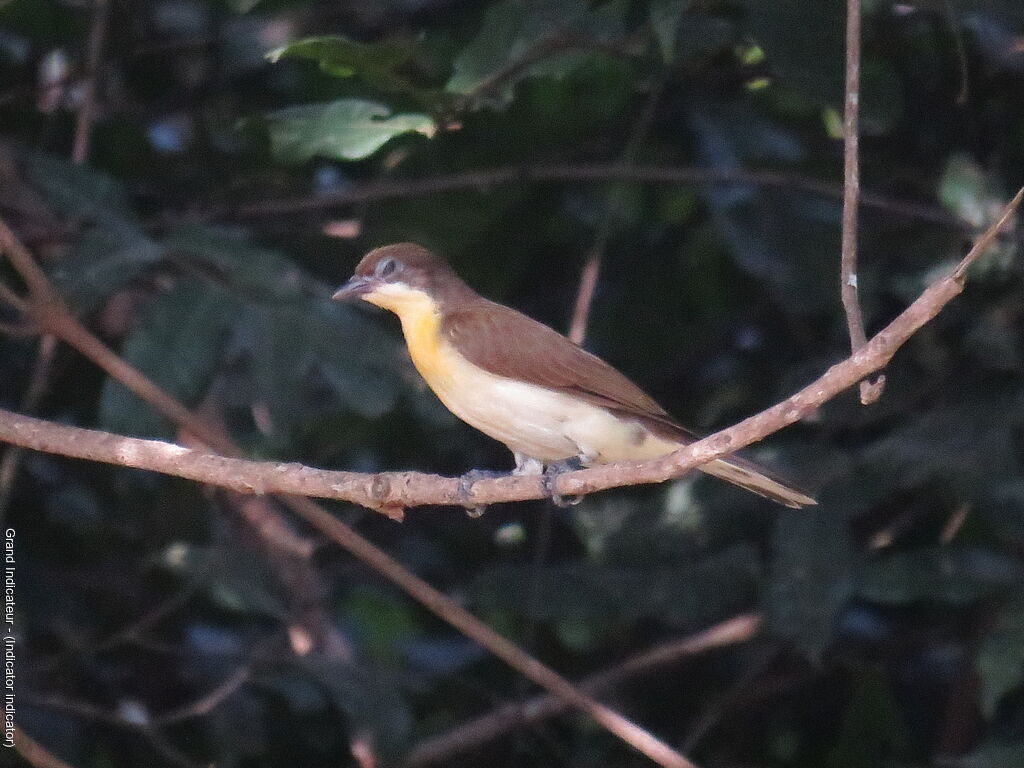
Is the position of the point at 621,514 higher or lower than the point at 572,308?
lower

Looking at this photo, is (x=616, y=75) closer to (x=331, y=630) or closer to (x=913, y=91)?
(x=913, y=91)

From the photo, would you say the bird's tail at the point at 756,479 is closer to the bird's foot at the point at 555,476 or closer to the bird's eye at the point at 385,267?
the bird's foot at the point at 555,476

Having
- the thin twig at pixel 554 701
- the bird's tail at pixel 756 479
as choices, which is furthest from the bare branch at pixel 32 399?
the bird's tail at pixel 756 479

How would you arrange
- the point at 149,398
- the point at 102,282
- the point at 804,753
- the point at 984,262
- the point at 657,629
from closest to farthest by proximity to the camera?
the point at 149,398 < the point at 102,282 < the point at 984,262 < the point at 804,753 < the point at 657,629

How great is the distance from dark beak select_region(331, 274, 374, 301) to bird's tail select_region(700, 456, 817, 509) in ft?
3.91

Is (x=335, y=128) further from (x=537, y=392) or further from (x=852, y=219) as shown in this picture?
(x=852, y=219)

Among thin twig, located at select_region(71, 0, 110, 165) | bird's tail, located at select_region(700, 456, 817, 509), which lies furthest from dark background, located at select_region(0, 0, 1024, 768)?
bird's tail, located at select_region(700, 456, 817, 509)

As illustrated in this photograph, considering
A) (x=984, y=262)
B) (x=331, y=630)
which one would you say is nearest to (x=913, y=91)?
(x=984, y=262)

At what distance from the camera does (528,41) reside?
13.1 feet

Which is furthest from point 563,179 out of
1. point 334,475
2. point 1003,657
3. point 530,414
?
point 334,475

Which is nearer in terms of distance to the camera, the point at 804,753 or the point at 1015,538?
the point at 1015,538

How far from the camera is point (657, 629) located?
5.81 m

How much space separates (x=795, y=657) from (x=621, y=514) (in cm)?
99

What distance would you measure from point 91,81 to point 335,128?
137cm
